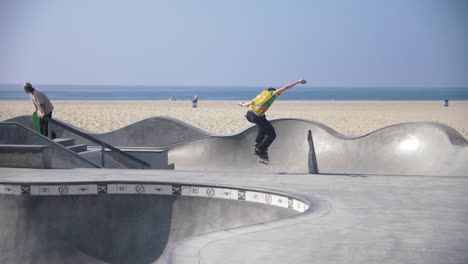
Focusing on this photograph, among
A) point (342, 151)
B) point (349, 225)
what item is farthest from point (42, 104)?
point (349, 225)

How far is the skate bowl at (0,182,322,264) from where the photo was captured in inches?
435

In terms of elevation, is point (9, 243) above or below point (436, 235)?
below

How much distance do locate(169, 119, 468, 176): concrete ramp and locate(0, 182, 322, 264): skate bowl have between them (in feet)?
19.6

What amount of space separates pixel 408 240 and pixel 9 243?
20.9 feet

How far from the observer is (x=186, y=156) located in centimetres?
1925

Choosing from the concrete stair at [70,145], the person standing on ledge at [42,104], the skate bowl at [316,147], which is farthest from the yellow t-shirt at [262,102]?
the person standing on ledge at [42,104]

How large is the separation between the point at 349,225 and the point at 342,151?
9.38 m

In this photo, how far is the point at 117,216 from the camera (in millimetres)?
11688

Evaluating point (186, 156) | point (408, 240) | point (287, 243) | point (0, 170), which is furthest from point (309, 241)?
point (186, 156)

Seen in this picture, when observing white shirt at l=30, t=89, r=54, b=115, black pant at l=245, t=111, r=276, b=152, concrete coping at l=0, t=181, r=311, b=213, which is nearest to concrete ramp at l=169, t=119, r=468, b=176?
black pant at l=245, t=111, r=276, b=152

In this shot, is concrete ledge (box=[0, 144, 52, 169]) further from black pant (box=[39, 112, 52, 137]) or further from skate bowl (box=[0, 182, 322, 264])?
skate bowl (box=[0, 182, 322, 264])

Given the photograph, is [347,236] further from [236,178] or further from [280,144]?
[280,144]

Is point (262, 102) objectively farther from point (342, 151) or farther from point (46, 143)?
point (46, 143)

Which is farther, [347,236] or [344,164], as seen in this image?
[344,164]
